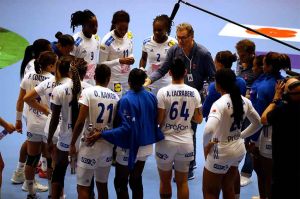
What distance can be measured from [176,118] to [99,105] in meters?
0.78

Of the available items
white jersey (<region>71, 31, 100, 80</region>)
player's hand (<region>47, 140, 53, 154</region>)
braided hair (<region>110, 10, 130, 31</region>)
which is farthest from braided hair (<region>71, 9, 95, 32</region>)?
player's hand (<region>47, 140, 53, 154</region>)

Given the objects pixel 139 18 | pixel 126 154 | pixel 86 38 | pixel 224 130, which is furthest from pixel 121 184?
pixel 139 18

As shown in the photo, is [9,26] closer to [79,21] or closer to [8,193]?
[79,21]

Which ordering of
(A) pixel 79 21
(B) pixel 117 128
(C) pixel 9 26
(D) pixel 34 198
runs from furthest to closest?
(C) pixel 9 26
(A) pixel 79 21
(D) pixel 34 198
(B) pixel 117 128

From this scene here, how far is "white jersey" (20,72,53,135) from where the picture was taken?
593 centimetres

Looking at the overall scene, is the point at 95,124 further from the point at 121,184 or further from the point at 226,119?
the point at 226,119

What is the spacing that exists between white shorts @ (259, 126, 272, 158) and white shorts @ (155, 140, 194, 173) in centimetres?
74

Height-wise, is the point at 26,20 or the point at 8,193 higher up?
the point at 26,20

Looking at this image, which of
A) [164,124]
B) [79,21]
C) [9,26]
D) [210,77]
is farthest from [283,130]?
[9,26]

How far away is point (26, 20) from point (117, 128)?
8.86 meters

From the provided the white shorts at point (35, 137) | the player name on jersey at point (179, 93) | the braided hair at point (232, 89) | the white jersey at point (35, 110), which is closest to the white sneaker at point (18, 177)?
the white shorts at point (35, 137)

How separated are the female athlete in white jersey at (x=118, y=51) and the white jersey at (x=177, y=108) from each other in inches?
76.9

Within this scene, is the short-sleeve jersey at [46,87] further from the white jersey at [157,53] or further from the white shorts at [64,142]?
the white jersey at [157,53]

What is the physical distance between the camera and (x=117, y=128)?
5.07 m
